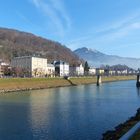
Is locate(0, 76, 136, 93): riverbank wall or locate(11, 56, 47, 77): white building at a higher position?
locate(11, 56, 47, 77): white building

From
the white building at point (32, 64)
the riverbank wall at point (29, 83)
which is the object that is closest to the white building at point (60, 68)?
the white building at point (32, 64)

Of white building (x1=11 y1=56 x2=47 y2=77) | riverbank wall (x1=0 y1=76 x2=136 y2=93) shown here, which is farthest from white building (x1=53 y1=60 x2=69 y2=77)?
riverbank wall (x1=0 y1=76 x2=136 y2=93)

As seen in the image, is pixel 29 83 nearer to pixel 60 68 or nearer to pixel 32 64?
pixel 32 64

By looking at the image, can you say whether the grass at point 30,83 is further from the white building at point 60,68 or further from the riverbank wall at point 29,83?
the white building at point 60,68

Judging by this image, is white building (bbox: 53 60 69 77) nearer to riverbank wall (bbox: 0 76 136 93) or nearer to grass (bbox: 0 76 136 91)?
grass (bbox: 0 76 136 91)

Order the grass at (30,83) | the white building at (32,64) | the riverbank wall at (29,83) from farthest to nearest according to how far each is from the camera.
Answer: the white building at (32,64) < the grass at (30,83) < the riverbank wall at (29,83)

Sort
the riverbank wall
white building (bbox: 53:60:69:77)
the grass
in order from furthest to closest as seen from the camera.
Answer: white building (bbox: 53:60:69:77)
the grass
the riverbank wall

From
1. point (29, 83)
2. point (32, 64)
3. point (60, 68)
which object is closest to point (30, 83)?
point (29, 83)

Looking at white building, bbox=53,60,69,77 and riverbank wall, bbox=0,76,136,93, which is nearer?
riverbank wall, bbox=0,76,136,93

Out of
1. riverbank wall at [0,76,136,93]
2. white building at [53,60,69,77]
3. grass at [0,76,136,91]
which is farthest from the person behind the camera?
white building at [53,60,69,77]

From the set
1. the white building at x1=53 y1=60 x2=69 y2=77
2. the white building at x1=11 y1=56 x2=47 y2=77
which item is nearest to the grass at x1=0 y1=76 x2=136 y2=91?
the white building at x1=11 y1=56 x2=47 y2=77

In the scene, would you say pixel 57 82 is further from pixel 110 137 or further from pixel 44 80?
pixel 110 137

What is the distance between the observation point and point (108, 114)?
96.3ft

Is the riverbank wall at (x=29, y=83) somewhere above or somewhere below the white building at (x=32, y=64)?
below
